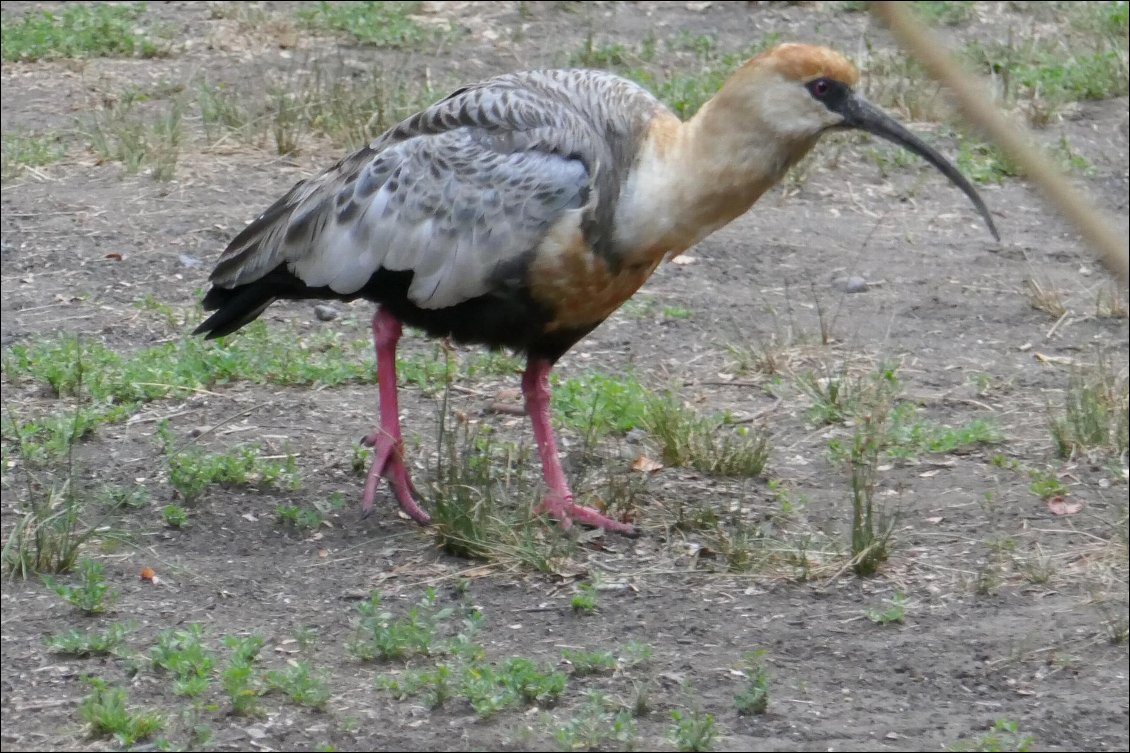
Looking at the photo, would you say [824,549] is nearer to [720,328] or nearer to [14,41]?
[720,328]

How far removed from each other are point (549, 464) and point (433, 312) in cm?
62

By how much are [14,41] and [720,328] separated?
481 cm

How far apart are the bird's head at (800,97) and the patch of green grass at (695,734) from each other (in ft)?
5.74

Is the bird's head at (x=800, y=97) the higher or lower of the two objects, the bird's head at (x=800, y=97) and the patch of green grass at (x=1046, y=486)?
the higher

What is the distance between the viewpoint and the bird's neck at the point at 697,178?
459cm

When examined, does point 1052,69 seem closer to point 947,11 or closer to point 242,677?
point 947,11

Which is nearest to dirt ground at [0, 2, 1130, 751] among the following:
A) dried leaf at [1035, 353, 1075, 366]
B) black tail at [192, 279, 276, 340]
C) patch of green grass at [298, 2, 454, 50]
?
dried leaf at [1035, 353, 1075, 366]

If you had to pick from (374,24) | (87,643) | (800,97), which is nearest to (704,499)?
A: (800,97)

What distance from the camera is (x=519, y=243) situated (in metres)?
4.79

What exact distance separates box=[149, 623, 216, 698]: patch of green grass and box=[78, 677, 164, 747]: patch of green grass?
145 mm

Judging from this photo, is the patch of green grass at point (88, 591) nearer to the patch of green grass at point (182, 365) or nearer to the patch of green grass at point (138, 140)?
the patch of green grass at point (182, 365)

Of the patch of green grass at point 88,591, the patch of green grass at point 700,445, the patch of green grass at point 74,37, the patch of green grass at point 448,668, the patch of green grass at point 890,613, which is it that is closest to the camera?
the patch of green grass at point 448,668

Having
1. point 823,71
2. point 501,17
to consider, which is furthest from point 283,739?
point 501,17

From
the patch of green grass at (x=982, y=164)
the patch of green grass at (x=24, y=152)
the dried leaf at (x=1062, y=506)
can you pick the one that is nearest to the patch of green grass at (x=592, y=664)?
the dried leaf at (x=1062, y=506)
